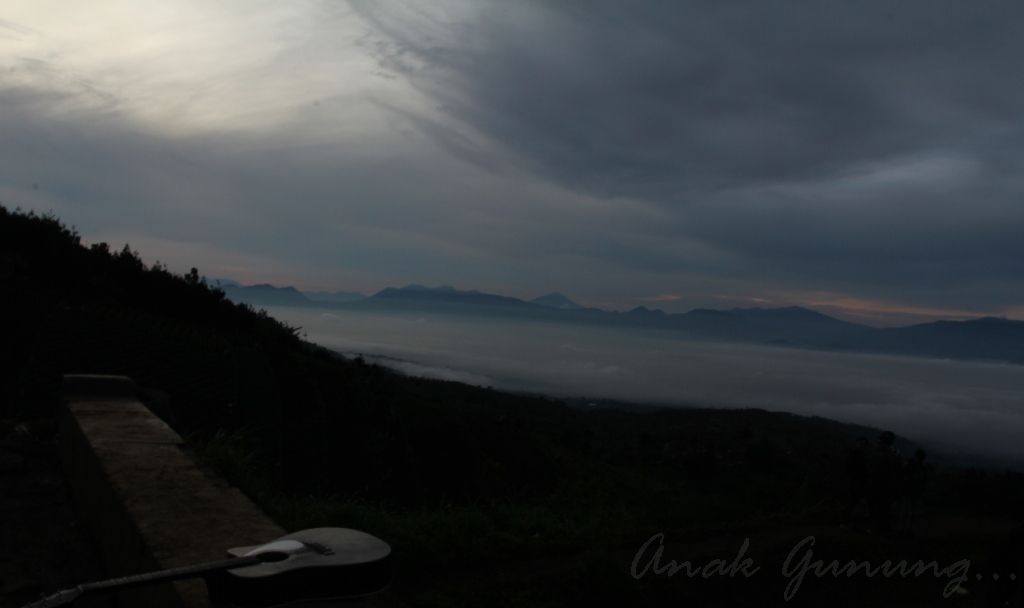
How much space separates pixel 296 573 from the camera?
1.68m

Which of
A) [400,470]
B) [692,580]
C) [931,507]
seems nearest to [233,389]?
[400,470]

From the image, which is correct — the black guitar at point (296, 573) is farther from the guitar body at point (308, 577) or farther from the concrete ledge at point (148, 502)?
the concrete ledge at point (148, 502)

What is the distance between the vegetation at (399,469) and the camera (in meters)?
7.15

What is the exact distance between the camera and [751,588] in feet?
28.9

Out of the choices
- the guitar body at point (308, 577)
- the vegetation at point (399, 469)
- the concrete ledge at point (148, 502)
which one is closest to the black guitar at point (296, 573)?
the guitar body at point (308, 577)

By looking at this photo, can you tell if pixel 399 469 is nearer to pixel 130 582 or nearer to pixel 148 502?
pixel 148 502

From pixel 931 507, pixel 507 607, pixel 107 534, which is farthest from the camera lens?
pixel 931 507

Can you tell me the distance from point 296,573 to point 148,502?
184 cm

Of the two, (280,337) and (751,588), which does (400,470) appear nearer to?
(280,337)

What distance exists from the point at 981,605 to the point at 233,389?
29.3ft

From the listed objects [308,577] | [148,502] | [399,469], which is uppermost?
[308,577]

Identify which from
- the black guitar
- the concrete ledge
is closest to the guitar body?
the black guitar

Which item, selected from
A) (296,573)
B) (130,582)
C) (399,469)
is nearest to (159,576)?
(130,582)

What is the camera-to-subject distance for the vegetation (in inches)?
281
